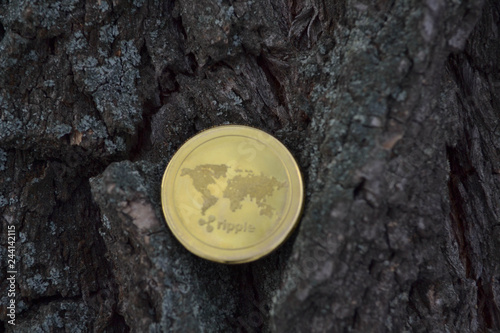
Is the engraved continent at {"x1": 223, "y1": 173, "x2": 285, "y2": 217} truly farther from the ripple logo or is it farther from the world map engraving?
the ripple logo

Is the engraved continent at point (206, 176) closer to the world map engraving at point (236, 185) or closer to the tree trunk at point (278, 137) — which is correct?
the world map engraving at point (236, 185)

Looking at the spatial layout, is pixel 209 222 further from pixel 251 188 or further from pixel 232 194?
pixel 251 188

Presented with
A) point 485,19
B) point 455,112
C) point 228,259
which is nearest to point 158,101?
point 228,259

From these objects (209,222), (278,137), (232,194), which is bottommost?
(209,222)

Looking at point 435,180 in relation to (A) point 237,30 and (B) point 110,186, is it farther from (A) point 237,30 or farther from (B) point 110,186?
(B) point 110,186

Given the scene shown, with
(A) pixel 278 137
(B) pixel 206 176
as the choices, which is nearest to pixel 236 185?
(B) pixel 206 176
